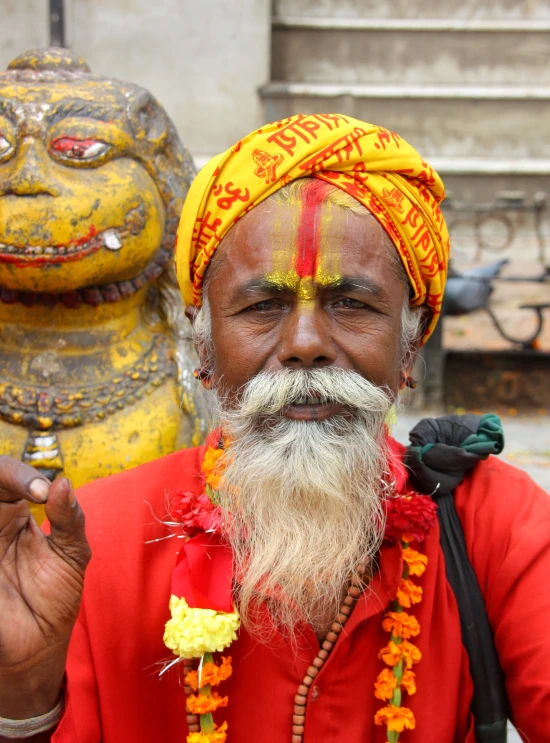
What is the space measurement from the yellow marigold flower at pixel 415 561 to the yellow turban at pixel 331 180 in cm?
61

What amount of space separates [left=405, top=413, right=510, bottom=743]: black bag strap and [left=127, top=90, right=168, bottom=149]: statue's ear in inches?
50.9

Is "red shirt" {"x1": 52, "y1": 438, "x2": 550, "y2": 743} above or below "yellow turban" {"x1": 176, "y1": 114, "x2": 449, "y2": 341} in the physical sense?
below

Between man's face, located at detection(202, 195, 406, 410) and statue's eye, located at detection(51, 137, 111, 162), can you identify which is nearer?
man's face, located at detection(202, 195, 406, 410)

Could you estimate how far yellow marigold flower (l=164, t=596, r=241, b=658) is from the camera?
181 centimetres

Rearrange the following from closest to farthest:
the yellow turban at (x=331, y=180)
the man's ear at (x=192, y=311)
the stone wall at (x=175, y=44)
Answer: the yellow turban at (x=331, y=180)
the man's ear at (x=192, y=311)
the stone wall at (x=175, y=44)

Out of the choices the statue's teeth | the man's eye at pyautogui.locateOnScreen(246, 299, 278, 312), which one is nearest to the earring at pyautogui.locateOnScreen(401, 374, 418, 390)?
the man's eye at pyautogui.locateOnScreen(246, 299, 278, 312)

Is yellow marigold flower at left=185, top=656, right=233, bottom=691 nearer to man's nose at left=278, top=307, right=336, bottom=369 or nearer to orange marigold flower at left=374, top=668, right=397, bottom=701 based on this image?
orange marigold flower at left=374, top=668, right=397, bottom=701

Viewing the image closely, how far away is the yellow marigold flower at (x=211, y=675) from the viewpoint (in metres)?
1.85

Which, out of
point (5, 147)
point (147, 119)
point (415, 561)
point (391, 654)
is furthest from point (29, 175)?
point (391, 654)

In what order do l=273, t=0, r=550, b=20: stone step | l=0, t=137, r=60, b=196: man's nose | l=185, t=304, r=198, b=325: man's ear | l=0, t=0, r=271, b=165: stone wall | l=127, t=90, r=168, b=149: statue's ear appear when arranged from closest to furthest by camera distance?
l=185, t=304, r=198, b=325: man's ear → l=0, t=137, r=60, b=196: man's nose → l=127, t=90, r=168, b=149: statue's ear → l=0, t=0, r=271, b=165: stone wall → l=273, t=0, r=550, b=20: stone step

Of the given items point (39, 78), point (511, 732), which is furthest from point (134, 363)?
point (511, 732)

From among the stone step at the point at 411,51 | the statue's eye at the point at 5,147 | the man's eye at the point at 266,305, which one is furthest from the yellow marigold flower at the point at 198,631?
the stone step at the point at 411,51

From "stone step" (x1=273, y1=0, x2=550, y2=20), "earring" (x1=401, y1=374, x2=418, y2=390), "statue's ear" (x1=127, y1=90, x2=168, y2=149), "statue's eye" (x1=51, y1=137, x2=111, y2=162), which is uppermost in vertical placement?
"stone step" (x1=273, y1=0, x2=550, y2=20)

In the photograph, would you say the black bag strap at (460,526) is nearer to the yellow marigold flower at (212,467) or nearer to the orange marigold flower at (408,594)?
the orange marigold flower at (408,594)
